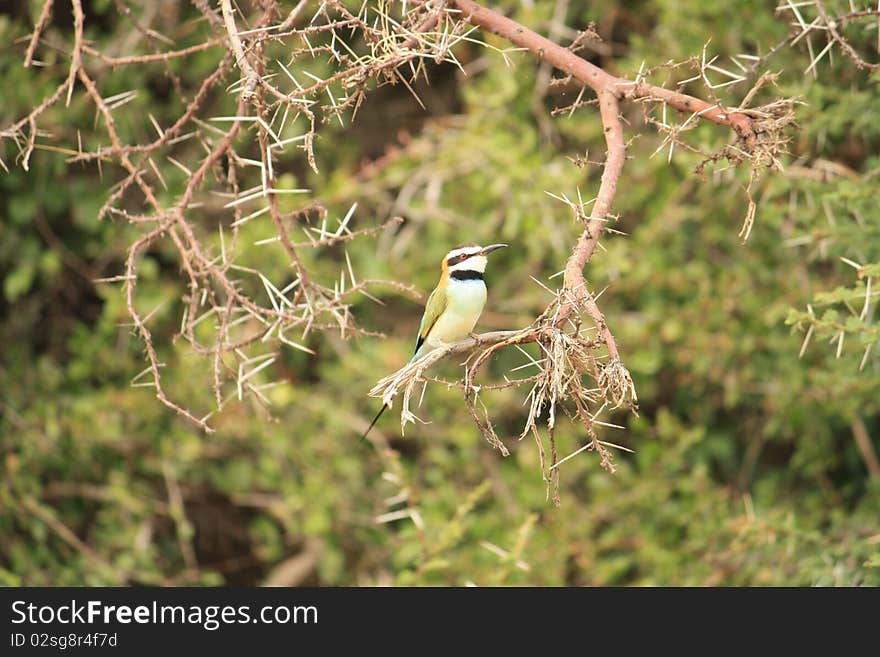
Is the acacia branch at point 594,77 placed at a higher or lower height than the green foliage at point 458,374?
higher

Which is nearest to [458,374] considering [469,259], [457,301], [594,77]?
[469,259]

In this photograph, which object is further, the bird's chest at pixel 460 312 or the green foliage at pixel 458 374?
the green foliage at pixel 458 374

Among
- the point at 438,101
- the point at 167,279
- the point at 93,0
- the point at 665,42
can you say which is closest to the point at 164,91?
the point at 93,0

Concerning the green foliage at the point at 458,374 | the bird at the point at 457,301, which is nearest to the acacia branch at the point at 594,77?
the bird at the point at 457,301

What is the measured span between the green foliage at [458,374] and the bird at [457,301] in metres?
0.97

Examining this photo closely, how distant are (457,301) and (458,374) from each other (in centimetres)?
189

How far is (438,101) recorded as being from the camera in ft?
20.0

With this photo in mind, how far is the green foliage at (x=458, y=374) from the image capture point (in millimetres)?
4727

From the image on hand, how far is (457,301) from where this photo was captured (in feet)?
12.1

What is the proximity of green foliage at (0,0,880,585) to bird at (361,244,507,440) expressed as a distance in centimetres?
97

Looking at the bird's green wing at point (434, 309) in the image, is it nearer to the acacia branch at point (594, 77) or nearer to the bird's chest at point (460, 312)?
the bird's chest at point (460, 312)
